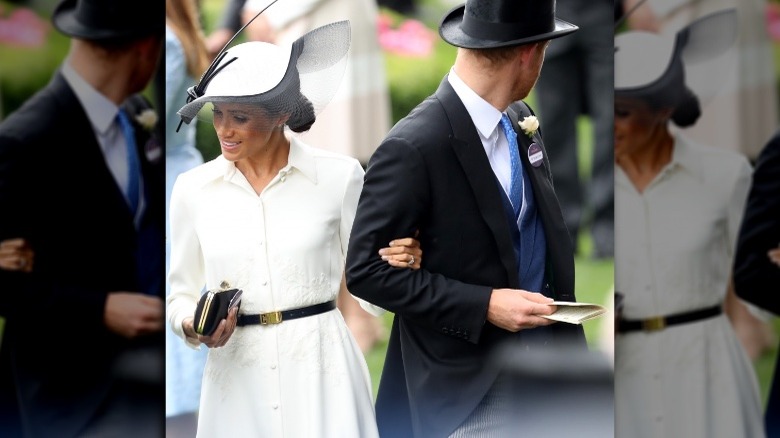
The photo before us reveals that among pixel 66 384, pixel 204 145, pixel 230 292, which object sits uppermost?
pixel 204 145

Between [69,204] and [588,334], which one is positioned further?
[69,204]

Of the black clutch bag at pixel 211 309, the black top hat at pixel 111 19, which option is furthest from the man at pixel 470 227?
the black top hat at pixel 111 19

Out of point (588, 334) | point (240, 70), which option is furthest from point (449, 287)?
point (240, 70)

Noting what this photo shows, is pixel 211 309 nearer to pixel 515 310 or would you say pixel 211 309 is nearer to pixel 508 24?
pixel 515 310

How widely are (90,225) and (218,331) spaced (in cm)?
110

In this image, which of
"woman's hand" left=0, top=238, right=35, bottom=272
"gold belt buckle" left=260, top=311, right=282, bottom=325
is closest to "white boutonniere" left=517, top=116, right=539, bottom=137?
"gold belt buckle" left=260, top=311, right=282, bottom=325

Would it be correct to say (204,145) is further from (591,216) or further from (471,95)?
(591,216)

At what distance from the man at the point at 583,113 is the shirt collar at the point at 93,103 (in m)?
2.08

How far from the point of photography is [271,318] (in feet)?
18.4

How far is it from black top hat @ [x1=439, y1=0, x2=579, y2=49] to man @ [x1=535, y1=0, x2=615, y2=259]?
0.68 feet

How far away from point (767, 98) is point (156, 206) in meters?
2.81

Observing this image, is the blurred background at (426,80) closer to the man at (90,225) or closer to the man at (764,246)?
the man at (764,246)

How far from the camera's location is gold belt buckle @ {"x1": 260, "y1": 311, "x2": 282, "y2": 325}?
560 centimetres

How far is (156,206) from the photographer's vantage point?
6168 millimetres
